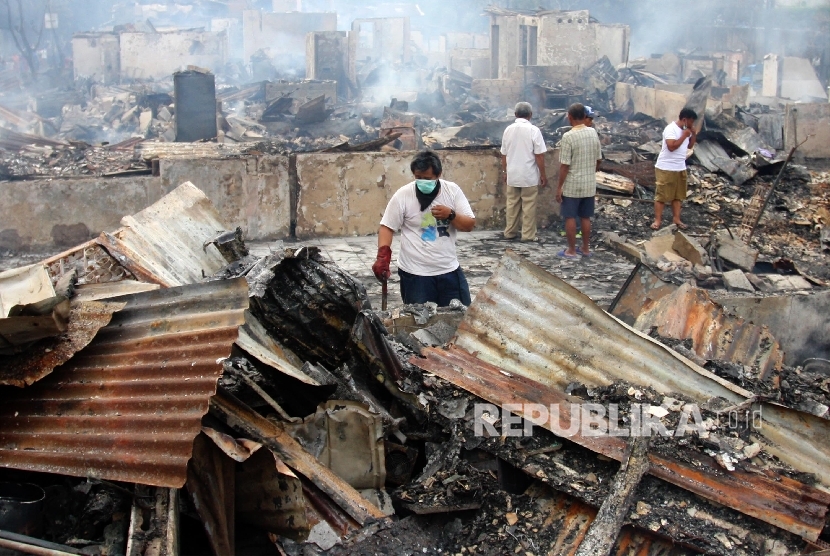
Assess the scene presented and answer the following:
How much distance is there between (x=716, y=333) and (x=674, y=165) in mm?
5207

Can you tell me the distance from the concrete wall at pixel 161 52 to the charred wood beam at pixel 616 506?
3439cm

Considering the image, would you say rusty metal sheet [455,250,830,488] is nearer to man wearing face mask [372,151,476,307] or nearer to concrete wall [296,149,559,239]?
man wearing face mask [372,151,476,307]

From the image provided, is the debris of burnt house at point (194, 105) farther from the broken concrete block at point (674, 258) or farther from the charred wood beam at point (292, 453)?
the charred wood beam at point (292, 453)

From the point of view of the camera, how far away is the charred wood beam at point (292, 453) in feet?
10.2

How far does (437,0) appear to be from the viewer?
160 feet

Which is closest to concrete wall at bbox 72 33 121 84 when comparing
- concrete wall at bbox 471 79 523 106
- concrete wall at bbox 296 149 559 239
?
concrete wall at bbox 471 79 523 106

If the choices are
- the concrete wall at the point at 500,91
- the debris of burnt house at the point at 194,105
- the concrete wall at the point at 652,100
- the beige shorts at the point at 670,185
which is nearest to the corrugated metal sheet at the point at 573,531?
the beige shorts at the point at 670,185

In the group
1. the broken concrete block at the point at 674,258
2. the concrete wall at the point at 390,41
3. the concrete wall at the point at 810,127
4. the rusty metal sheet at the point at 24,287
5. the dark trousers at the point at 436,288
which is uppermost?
the concrete wall at the point at 390,41

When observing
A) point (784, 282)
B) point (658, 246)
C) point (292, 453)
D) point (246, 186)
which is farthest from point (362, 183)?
point (292, 453)

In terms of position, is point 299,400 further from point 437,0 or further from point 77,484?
point 437,0

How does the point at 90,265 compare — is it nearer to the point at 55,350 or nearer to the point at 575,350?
the point at 55,350

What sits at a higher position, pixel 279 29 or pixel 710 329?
pixel 279 29

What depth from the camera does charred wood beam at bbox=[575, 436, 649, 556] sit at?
292cm

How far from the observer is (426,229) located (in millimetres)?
5555
